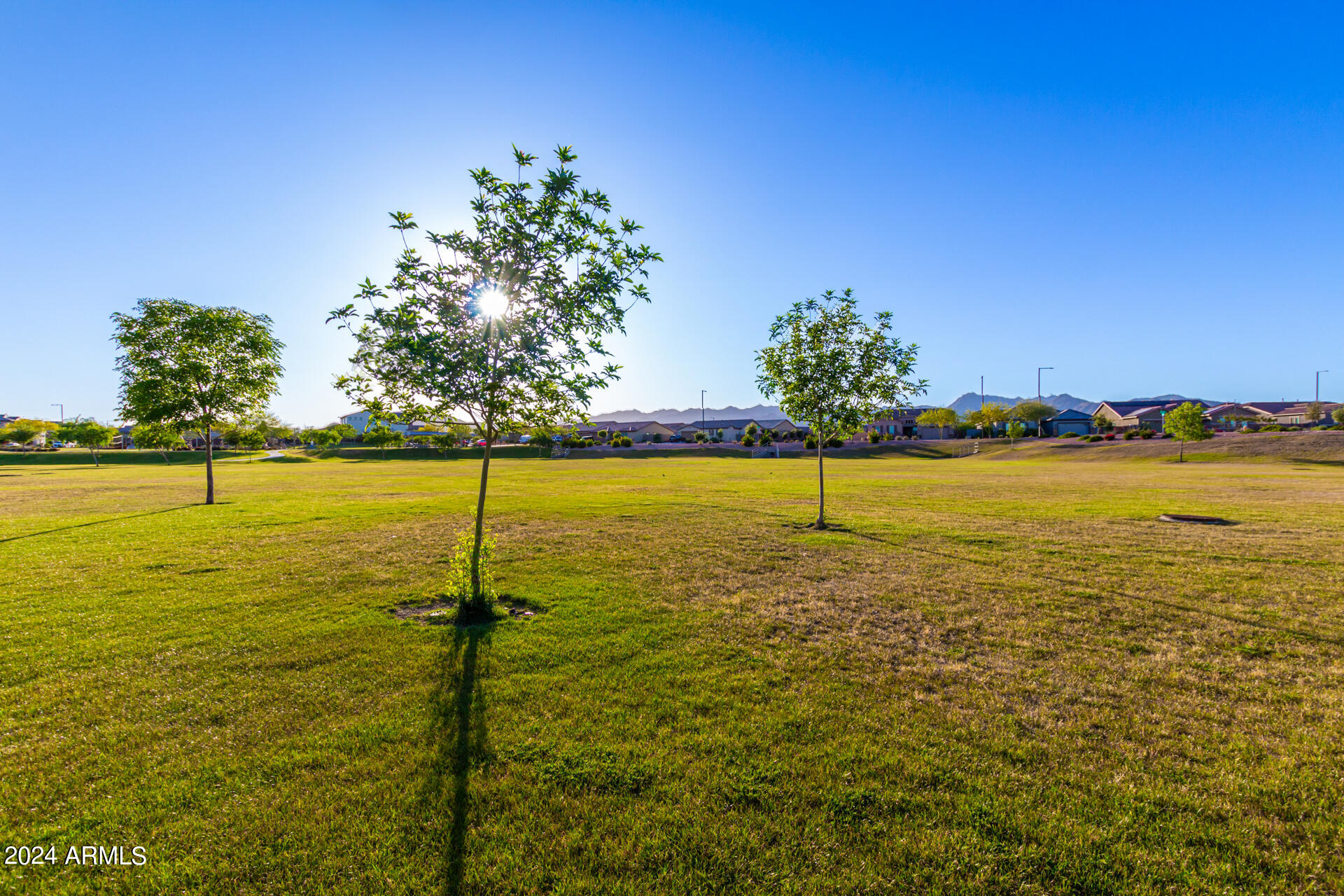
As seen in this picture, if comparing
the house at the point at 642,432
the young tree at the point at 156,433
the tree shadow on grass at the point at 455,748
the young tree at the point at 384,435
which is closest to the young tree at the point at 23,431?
the house at the point at 642,432

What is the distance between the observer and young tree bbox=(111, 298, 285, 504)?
22.1m

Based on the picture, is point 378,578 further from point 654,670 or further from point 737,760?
point 737,760

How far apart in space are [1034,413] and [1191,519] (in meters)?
103

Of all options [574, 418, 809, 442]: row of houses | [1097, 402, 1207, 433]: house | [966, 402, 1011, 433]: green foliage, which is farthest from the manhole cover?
[1097, 402, 1207, 433]: house

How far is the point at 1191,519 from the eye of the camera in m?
17.6

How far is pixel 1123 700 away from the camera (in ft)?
20.3

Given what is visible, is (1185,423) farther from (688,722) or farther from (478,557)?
(478,557)

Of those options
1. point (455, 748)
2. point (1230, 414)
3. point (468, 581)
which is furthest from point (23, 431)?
point (1230, 414)

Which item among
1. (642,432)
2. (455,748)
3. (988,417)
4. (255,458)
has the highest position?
(988,417)

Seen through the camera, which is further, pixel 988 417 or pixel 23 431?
pixel 988 417

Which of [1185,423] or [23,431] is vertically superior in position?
[23,431]

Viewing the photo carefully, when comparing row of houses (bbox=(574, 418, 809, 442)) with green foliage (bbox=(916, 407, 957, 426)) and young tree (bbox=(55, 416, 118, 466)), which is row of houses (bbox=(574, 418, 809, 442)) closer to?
green foliage (bbox=(916, 407, 957, 426))

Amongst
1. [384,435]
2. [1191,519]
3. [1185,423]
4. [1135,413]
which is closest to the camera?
[384,435]

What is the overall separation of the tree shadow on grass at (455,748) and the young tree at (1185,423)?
2761 inches
